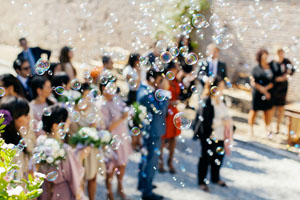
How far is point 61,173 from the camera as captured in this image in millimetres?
2922

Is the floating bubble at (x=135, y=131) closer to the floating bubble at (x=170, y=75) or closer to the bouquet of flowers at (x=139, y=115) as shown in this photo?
the bouquet of flowers at (x=139, y=115)

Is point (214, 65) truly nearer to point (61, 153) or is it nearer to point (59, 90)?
point (59, 90)

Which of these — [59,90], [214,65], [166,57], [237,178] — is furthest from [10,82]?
[214,65]

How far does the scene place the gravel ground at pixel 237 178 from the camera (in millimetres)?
4297

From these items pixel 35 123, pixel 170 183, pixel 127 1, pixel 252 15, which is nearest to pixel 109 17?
pixel 127 1

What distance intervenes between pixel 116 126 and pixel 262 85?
303 cm

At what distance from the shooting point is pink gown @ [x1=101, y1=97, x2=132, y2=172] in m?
3.76

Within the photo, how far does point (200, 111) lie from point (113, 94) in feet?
3.17

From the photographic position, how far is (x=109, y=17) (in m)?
10.8

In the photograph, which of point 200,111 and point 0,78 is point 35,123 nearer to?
point 0,78

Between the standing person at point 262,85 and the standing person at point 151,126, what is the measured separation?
2376 millimetres

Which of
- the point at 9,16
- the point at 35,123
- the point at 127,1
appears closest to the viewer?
the point at 35,123

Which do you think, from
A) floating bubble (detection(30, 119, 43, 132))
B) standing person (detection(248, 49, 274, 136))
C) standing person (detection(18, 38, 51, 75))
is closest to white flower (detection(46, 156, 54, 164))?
floating bubble (detection(30, 119, 43, 132))

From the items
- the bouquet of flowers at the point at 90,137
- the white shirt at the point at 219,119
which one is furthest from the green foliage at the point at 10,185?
the white shirt at the point at 219,119
